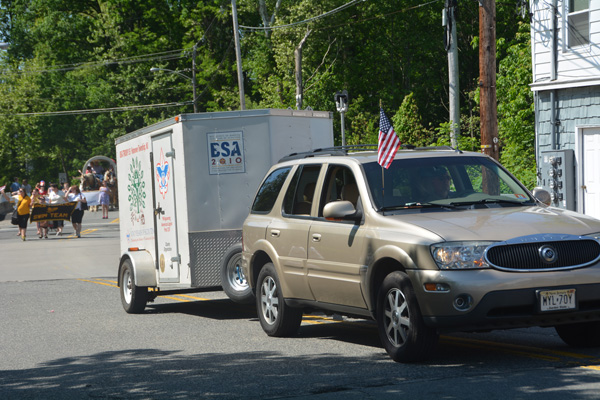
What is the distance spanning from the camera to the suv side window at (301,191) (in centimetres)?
966

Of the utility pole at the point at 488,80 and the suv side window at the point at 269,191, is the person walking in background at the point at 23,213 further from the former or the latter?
the suv side window at the point at 269,191

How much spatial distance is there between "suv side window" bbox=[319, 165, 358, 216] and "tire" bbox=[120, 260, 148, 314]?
15.5ft

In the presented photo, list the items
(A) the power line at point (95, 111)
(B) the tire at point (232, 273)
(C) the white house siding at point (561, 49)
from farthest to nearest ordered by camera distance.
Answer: (A) the power line at point (95, 111), (C) the white house siding at point (561, 49), (B) the tire at point (232, 273)

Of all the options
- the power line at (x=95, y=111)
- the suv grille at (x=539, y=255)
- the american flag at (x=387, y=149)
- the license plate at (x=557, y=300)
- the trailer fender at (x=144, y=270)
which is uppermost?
the power line at (x=95, y=111)

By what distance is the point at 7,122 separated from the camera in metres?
71.4

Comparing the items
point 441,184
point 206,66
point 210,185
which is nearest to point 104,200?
point 206,66

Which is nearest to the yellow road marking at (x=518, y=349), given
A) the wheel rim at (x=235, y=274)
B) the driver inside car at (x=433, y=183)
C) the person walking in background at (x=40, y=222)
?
the driver inside car at (x=433, y=183)

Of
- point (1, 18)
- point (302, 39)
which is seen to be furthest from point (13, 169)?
point (302, 39)

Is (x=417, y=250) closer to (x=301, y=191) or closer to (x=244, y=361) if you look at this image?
(x=244, y=361)

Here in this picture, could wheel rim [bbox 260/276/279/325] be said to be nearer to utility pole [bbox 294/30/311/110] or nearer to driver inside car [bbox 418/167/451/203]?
driver inside car [bbox 418/167/451/203]

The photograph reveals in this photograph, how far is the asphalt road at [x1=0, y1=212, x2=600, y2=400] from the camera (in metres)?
7.01

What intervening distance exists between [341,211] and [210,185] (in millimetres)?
4303

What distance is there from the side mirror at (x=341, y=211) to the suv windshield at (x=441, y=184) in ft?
0.70

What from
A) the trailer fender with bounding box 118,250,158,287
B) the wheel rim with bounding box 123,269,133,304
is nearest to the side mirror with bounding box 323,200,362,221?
the trailer fender with bounding box 118,250,158,287
